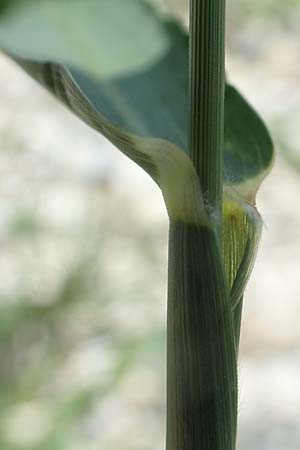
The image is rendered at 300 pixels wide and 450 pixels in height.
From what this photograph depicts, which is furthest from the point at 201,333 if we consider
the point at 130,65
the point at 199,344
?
the point at 130,65

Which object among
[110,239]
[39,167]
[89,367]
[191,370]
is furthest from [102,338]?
[191,370]

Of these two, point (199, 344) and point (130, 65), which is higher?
point (130, 65)

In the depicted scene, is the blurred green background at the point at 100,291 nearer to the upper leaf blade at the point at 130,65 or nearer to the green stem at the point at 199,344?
the upper leaf blade at the point at 130,65

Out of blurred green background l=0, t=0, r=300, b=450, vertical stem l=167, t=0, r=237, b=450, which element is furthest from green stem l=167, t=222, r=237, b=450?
blurred green background l=0, t=0, r=300, b=450

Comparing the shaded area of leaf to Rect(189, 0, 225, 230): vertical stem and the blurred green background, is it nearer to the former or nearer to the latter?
Rect(189, 0, 225, 230): vertical stem

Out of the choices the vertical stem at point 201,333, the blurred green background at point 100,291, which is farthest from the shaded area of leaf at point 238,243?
the blurred green background at point 100,291

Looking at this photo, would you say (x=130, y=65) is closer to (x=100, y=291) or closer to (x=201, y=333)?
(x=201, y=333)
